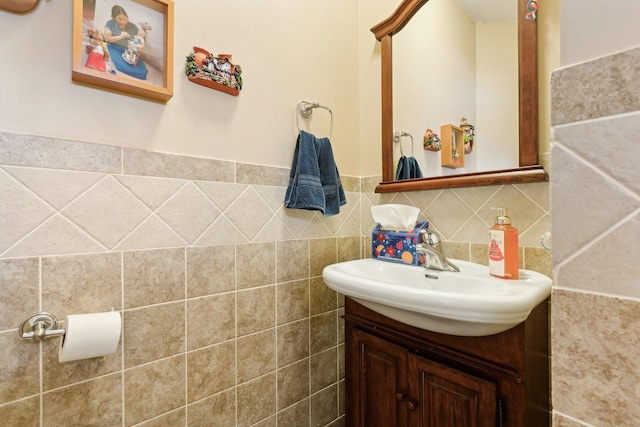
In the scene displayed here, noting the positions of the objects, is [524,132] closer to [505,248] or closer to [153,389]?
[505,248]

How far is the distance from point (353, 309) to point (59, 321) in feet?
2.87

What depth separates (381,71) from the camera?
4.70 ft

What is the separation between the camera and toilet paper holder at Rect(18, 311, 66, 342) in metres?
0.72

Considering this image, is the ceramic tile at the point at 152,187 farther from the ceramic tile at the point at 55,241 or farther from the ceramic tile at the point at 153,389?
the ceramic tile at the point at 153,389

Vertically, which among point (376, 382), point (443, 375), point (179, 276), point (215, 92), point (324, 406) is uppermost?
point (215, 92)

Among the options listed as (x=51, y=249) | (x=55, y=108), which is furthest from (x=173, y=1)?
(x=51, y=249)

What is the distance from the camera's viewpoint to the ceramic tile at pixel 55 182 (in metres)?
0.74

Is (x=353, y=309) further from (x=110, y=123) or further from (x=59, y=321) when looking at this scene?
(x=110, y=123)

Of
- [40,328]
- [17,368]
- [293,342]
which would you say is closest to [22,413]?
[17,368]

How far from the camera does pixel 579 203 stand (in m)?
0.36

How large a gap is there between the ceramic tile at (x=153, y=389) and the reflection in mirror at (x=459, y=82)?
46.8 inches

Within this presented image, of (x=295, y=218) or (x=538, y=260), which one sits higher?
(x=295, y=218)

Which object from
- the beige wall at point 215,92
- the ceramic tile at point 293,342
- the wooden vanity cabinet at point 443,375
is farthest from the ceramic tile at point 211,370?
the beige wall at point 215,92

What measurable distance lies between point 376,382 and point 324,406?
0.46 meters
